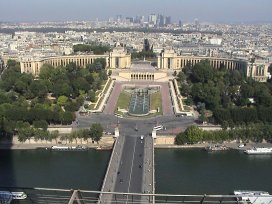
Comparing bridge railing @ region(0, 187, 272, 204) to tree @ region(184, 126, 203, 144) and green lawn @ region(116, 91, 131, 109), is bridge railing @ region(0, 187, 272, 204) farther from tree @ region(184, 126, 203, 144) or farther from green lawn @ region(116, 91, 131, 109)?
green lawn @ region(116, 91, 131, 109)

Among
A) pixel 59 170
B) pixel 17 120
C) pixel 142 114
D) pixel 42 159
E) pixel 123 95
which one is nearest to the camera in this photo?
pixel 59 170

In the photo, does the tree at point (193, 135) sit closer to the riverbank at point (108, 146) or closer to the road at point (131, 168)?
the riverbank at point (108, 146)

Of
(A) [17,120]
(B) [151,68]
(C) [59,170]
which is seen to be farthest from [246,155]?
(B) [151,68]

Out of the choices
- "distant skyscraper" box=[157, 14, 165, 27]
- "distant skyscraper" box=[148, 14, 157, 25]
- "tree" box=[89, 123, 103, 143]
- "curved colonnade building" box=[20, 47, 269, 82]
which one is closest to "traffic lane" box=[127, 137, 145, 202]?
"tree" box=[89, 123, 103, 143]

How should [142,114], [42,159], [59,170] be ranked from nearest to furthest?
[59,170], [42,159], [142,114]

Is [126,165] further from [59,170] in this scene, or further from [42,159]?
[42,159]

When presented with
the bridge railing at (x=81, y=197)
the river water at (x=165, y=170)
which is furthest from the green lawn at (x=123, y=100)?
the bridge railing at (x=81, y=197)
